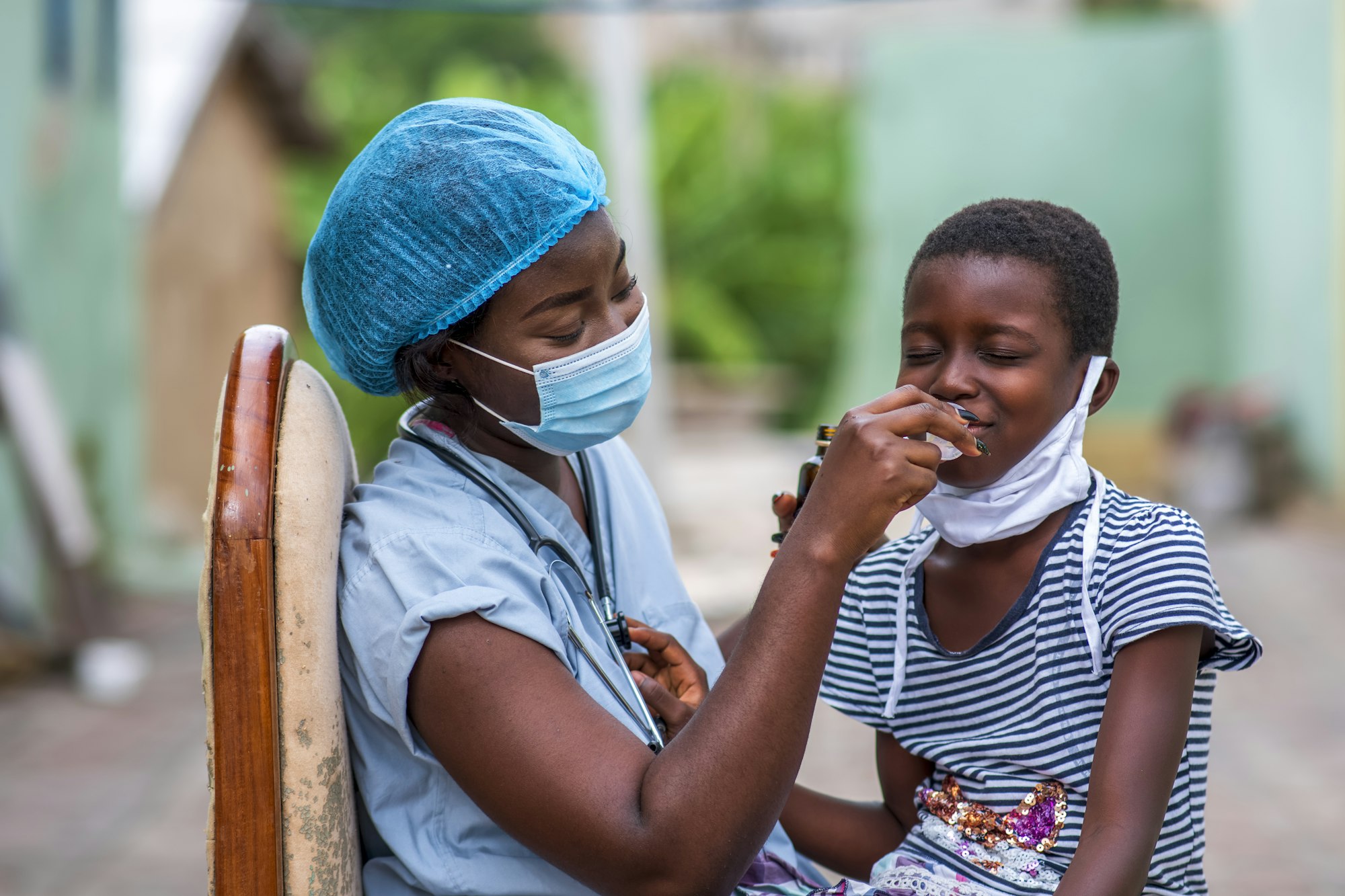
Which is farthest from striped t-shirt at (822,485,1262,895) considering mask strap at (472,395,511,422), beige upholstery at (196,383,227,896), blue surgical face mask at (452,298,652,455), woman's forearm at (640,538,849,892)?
beige upholstery at (196,383,227,896)

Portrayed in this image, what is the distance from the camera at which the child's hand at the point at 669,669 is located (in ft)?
5.83

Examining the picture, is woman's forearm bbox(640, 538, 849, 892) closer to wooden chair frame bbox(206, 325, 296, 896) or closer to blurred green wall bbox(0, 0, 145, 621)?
wooden chair frame bbox(206, 325, 296, 896)

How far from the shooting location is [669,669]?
6.17ft

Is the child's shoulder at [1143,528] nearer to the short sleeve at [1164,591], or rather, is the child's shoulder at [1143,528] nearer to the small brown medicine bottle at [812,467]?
the short sleeve at [1164,591]

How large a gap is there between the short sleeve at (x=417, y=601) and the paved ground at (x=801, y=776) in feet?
10.3

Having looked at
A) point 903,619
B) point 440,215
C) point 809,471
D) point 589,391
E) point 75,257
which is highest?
point 440,215

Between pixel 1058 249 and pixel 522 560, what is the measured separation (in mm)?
803

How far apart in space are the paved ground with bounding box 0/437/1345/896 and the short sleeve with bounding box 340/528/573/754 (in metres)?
3.15

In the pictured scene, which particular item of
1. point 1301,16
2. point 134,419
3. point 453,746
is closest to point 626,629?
point 453,746

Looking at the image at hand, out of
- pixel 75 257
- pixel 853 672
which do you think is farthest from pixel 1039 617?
pixel 75 257

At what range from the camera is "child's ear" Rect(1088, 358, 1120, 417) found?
5.84 ft

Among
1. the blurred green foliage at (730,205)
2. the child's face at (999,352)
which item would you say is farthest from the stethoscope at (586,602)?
the blurred green foliage at (730,205)

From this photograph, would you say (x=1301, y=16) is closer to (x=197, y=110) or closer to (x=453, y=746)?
(x=197, y=110)

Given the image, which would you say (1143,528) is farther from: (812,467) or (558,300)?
(558,300)
